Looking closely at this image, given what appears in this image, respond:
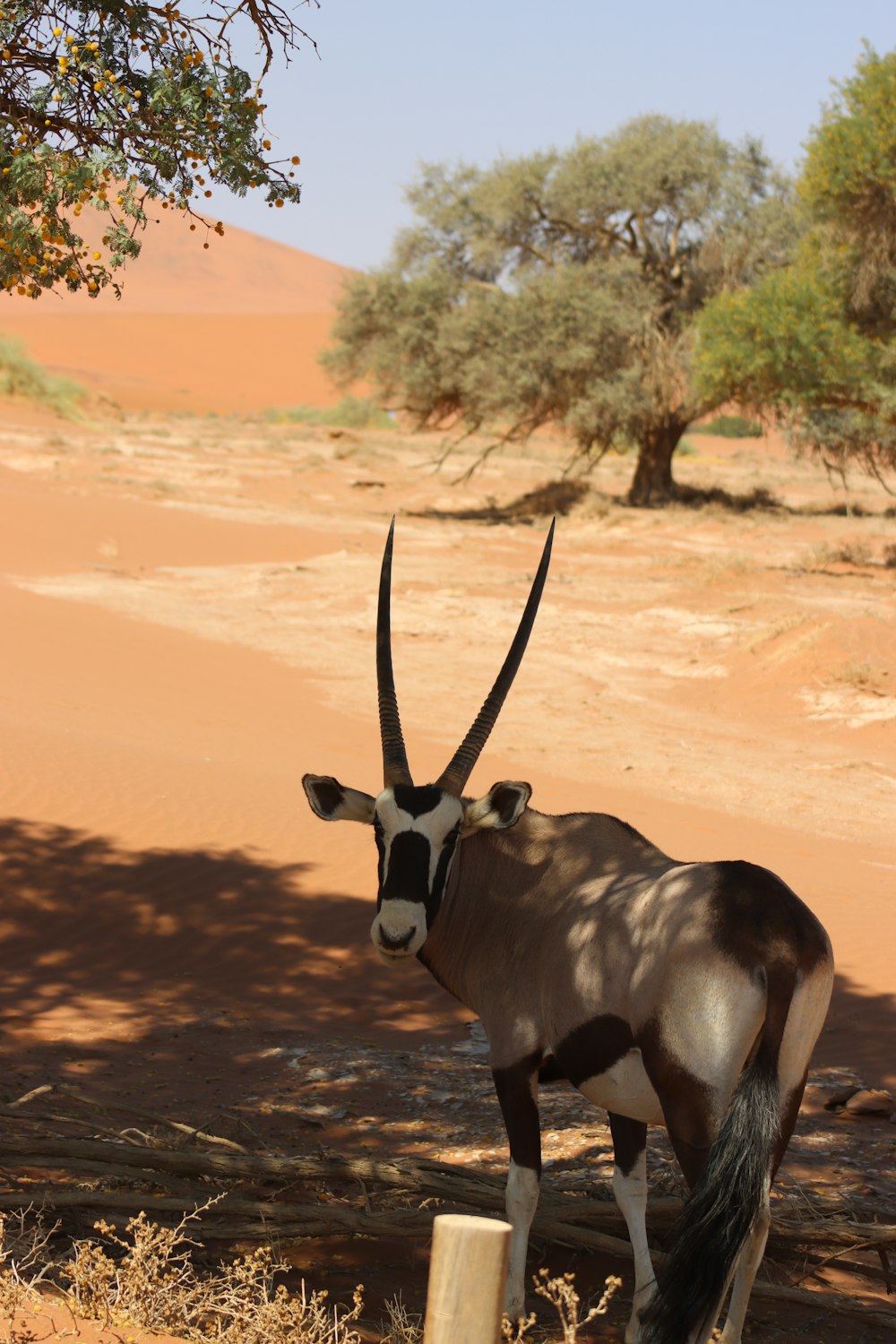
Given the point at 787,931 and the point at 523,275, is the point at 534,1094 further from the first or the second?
the point at 523,275

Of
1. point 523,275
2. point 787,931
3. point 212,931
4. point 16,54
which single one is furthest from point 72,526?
point 787,931

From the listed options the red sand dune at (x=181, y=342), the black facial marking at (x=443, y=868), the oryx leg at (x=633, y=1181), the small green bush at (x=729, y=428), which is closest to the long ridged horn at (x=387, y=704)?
the black facial marking at (x=443, y=868)

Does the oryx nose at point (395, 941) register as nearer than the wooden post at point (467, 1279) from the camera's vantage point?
No

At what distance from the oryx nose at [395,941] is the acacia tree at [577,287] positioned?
96.4 feet

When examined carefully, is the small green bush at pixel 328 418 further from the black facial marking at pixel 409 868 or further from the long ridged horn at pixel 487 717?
the black facial marking at pixel 409 868

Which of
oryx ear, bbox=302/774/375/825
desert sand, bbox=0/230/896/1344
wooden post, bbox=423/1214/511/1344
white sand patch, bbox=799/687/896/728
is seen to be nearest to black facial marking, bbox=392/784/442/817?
oryx ear, bbox=302/774/375/825

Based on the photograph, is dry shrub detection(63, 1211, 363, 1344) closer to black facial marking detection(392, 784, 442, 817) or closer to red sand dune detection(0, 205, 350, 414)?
black facial marking detection(392, 784, 442, 817)

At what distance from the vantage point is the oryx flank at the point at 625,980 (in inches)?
140

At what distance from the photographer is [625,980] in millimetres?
4102

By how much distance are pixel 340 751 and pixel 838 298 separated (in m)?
15.3

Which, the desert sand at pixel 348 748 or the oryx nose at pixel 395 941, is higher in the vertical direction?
the oryx nose at pixel 395 941

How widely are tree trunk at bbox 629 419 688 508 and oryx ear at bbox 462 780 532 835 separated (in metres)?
31.4

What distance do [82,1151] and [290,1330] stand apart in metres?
1.78

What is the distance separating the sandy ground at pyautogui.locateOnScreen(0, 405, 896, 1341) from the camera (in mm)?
7422
